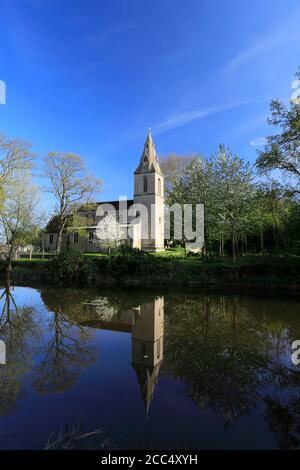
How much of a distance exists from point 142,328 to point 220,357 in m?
3.12

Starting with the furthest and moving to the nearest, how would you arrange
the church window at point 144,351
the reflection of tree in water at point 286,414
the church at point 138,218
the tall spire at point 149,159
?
the tall spire at point 149,159 → the church at point 138,218 → the church window at point 144,351 → the reflection of tree in water at point 286,414

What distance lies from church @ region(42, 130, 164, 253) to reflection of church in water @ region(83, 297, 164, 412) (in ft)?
72.8

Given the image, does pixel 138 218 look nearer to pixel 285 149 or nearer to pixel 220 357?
pixel 285 149

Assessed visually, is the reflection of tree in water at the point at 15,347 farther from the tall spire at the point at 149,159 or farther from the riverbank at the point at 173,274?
the tall spire at the point at 149,159

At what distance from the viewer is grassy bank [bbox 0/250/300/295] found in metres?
→ 17.6

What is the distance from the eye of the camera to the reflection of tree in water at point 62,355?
483 cm

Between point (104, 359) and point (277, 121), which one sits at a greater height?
point (277, 121)

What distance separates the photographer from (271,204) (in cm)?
1869

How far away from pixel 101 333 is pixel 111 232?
26376 mm

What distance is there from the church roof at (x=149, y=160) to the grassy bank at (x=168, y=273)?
2210cm

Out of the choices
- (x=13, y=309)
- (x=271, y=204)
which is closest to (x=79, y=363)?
(x=13, y=309)

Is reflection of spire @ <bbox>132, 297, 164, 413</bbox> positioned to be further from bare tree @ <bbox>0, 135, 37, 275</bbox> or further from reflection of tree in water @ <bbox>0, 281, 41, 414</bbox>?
bare tree @ <bbox>0, 135, 37, 275</bbox>

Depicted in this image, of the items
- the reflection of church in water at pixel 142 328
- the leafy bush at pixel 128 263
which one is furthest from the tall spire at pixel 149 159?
the reflection of church in water at pixel 142 328
